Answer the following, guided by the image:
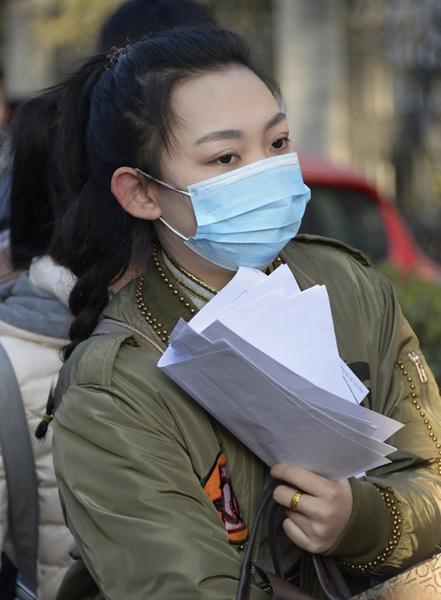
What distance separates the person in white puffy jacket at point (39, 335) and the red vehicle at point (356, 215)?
3973 millimetres

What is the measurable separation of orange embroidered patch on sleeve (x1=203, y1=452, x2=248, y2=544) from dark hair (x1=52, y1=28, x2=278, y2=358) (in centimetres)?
41

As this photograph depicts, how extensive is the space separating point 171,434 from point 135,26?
6.99 feet

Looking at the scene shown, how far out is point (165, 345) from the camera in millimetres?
2250

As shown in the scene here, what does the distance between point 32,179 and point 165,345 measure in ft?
2.79

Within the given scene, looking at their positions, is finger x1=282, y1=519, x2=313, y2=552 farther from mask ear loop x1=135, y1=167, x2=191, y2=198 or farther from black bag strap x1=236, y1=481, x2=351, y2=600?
mask ear loop x1=135, y1=167, x2=191, y2=198

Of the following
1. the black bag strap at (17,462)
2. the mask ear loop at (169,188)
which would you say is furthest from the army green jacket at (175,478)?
the black bag strap at (17,462)

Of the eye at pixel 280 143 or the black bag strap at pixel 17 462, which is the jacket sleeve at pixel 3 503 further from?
the eye at pixel 280 143

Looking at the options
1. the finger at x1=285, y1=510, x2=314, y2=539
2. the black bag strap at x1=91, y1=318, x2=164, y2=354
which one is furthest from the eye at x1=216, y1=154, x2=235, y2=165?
the finger at x1=285, y1=510, x2=314, y2=539

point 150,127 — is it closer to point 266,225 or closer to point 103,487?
point 266,225

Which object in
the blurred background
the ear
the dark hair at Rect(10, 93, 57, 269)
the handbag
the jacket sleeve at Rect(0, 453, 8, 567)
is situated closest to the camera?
the handbag

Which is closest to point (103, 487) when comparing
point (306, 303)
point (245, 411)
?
point (245, 411)

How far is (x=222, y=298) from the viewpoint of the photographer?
217cm

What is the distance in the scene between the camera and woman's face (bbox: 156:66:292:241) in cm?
223

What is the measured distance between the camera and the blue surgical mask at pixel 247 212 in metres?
2.25
